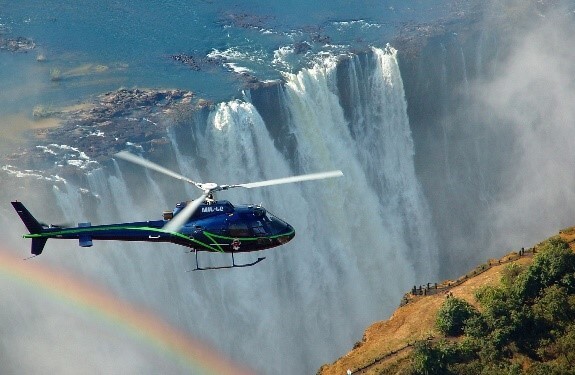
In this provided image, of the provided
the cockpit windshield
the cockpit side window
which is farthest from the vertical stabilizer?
the cockpit windshield

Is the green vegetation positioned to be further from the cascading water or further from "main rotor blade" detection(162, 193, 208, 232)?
the cascading water

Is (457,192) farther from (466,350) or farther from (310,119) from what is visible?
(466,350)

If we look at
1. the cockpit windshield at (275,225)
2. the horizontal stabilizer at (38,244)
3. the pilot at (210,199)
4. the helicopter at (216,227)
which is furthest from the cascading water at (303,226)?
the cockpit windshield at (275,225)

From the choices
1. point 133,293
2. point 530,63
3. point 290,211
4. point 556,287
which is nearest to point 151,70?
point 290,211

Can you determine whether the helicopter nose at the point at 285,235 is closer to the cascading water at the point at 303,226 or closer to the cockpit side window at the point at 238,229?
the cockpit side window at the point at 238,229

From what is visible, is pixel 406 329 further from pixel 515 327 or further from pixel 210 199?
pixel 210 199
